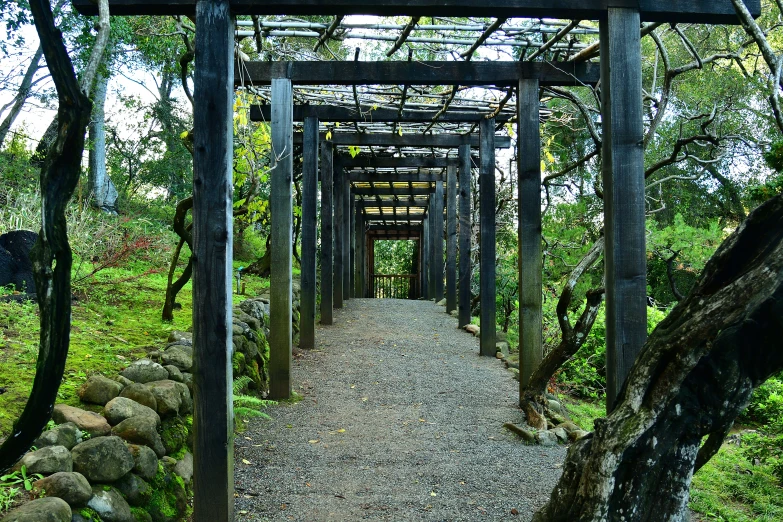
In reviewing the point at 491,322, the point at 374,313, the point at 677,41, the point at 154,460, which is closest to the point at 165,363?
the point at 154,460

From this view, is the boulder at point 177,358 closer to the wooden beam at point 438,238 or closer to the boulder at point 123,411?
the boulder at point 123,411

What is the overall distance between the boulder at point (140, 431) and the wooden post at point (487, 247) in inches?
227

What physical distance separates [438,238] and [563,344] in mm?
10259

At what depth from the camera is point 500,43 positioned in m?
5.76

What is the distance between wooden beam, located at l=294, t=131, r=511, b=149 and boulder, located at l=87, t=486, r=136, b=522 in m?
8.15

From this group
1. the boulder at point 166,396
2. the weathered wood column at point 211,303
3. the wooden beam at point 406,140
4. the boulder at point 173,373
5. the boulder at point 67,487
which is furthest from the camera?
the wooden beam at point 406,140

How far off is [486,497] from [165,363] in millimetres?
2346

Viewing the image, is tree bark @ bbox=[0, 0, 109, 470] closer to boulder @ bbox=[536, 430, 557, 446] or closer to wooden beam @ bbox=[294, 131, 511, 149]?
boulder @ bbox=[536, 430, 557, 446]

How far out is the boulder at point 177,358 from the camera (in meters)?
4.57

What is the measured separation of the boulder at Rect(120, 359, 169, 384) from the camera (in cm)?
408

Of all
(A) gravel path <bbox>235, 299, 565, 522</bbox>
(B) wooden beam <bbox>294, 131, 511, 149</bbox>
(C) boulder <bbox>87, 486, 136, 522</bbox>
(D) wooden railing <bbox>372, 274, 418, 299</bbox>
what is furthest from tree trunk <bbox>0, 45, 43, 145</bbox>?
(D) wooden railing <bbox>372, 274, 418, 299</bbox>

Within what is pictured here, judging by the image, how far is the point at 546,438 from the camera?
5.30 m

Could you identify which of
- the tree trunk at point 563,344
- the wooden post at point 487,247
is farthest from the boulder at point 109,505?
the wooden post at point 487,247

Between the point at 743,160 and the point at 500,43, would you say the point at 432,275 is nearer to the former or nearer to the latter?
the point at 743,160
